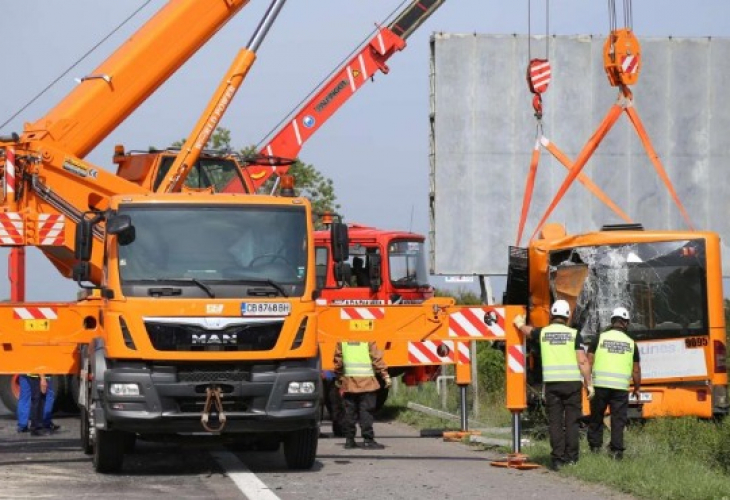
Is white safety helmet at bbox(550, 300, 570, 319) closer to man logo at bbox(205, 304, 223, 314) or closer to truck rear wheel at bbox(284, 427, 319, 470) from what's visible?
truck rear wheel at bbox(284, 427, 319, 470)

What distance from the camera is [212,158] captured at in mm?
22422

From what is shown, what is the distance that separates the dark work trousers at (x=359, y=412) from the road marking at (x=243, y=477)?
1.58 meters

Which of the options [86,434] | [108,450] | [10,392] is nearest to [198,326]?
[108,450]

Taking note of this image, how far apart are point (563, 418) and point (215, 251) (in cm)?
390

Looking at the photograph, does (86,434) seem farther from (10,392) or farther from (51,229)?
(10,392)

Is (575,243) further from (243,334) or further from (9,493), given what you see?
(9,493)

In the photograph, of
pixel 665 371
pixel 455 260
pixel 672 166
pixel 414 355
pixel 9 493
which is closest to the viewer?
pixel 9 493

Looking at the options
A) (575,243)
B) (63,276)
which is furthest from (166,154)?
(575,243)

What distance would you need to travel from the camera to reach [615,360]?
18.0 metres

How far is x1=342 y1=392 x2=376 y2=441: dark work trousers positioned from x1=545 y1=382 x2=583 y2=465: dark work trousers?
10.3ft

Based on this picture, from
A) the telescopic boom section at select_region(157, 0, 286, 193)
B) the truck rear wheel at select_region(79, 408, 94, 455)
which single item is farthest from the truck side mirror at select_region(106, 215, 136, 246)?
the telescopic boom section at select_region(157, 0, 286, 193)

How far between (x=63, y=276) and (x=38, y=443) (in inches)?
84.3

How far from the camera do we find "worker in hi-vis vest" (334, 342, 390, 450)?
19.8 m

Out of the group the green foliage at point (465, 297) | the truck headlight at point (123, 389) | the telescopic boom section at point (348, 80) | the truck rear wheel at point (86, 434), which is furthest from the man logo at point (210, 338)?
the green foliage at point (465, 297)
